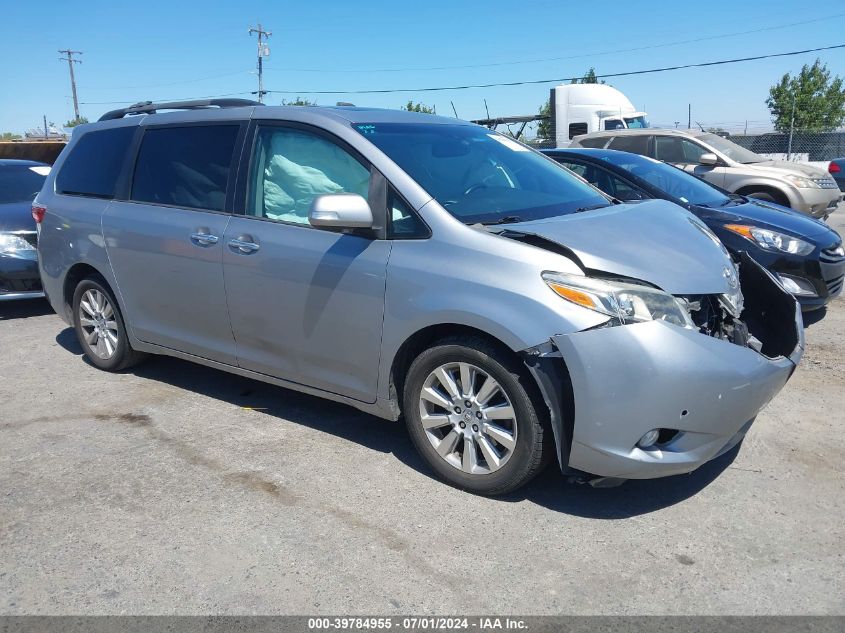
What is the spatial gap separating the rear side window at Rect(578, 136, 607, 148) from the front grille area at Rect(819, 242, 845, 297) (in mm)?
7838

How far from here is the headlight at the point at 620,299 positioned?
323cm

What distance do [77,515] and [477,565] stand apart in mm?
1911

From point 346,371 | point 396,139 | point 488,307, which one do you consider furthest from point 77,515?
point 396,139

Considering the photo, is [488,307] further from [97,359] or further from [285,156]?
[97,359]

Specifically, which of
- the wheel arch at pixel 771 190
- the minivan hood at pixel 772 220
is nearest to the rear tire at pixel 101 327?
the minivan hood at pixel 772 220

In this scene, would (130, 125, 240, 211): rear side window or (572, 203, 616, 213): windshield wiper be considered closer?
(572, 203, 616, 213): windshield wiper

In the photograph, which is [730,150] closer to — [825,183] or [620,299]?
[825,183]

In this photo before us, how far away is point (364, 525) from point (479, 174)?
2006 millimetres

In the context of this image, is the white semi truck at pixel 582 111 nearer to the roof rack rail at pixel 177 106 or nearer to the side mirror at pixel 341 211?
the roof rack rail at pixel 177 106

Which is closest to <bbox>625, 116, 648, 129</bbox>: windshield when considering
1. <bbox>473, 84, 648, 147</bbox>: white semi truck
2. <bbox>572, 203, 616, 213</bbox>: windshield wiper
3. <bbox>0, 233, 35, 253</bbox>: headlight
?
<bbox>473, 84, 648, 147</bbox>: white semi truck

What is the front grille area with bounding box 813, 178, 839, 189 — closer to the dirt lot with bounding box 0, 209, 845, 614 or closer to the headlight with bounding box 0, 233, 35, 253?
the dirt lot with bounding box 0, 209, 845, 614

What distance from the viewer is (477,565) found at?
310 centimetres

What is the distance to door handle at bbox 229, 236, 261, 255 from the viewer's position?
4277 mm

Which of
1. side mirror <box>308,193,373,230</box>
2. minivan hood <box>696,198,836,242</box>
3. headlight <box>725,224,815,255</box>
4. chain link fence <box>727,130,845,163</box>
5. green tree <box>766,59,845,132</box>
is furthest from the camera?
green tree <box>766,59,845,132</box>
